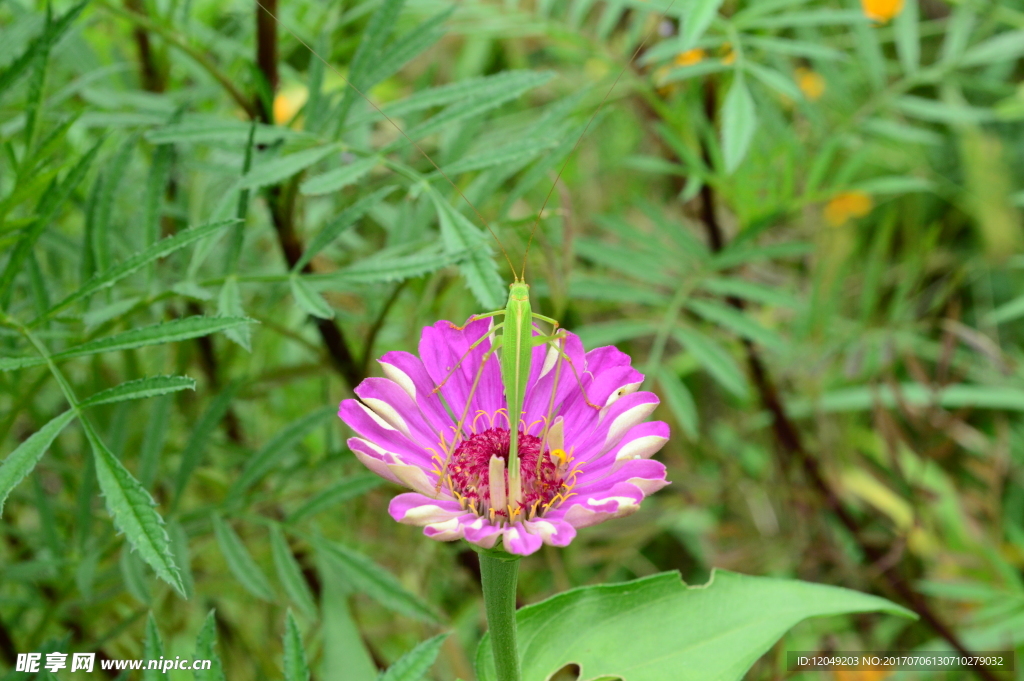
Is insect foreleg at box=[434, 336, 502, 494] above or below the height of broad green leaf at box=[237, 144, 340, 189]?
below

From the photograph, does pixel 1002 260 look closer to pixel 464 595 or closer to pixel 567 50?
pixel 567 50

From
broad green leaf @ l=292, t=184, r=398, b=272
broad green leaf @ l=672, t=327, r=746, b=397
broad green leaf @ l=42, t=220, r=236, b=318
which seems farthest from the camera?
broad green leaf @ l=672, t=327, r=746, b=397

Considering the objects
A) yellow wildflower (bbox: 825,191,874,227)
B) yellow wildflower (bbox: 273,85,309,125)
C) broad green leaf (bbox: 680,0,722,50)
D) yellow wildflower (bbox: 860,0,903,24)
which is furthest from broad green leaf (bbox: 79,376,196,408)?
yellow wildflower (bbox: 825,191,874,227)

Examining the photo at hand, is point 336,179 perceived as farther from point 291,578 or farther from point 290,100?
point 290,100

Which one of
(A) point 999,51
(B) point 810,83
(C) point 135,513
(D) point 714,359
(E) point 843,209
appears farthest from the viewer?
(B) point 810,83

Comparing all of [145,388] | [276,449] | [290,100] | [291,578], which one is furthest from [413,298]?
[290,100]

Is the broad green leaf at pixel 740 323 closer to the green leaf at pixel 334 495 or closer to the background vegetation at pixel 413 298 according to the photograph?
the background vegetation at pixel 413 298

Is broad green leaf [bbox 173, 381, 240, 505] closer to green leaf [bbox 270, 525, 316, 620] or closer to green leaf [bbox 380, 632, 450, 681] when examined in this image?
green leaf [bbox 270, 525, 316, 620]
